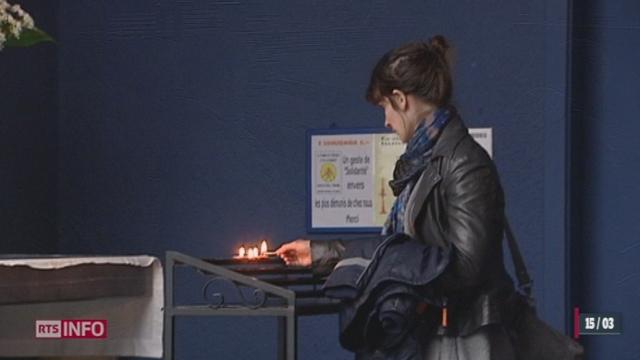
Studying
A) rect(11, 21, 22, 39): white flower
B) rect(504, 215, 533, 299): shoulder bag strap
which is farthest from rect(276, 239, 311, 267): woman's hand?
rect(11, 21, 22, 39): white flower

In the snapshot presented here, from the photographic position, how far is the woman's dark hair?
10.5 feet

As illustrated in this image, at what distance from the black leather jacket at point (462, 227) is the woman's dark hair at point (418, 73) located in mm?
72

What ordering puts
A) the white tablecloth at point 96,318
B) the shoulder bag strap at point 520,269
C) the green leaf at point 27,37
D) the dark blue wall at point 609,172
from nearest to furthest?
1. the shoulder bag strap at point 520,269
2. the white tablecloth at point 96,318
3. the green leaf at point 27,37
4. the dark blue wall at point 609,172

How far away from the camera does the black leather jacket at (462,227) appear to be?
10.1ft

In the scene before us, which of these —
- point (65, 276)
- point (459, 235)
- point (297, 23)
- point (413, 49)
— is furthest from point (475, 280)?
point (297, 23)

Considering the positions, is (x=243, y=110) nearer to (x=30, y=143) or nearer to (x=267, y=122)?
(x=267, y=122)

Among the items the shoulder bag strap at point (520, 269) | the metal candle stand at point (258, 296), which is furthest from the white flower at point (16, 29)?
the shoulder bag strap at point (520, 269)

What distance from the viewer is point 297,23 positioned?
259 inches

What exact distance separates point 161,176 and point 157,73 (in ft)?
1.47

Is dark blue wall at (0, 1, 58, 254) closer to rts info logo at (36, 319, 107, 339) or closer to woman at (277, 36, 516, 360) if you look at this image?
rts info logo at (36, 319, 107, 339)

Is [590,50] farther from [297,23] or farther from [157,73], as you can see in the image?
[157,73]

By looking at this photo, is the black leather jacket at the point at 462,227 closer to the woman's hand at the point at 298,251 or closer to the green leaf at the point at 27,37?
the woman's hand at the point at 298,251

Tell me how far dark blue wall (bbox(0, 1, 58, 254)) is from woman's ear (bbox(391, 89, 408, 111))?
3.63m

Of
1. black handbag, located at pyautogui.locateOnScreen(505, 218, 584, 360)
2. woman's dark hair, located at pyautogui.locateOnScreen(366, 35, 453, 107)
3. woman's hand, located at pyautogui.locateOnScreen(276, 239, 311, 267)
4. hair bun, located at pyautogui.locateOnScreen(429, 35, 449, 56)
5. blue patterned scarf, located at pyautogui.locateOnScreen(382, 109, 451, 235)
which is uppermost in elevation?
hair bun, located at pyautogui.locateOnScreen(429, 35, 449, 56)
